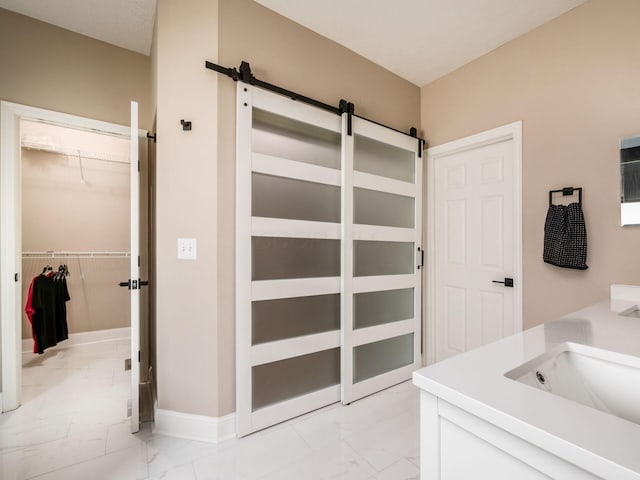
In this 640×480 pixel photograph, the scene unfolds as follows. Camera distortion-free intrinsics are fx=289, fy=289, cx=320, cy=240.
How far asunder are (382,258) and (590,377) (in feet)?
5.71

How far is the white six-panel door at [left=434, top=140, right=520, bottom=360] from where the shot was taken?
94.1 inches

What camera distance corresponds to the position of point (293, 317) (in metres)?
2.07

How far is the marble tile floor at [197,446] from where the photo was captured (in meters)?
1.55

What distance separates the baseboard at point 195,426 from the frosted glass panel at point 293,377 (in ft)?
0.61

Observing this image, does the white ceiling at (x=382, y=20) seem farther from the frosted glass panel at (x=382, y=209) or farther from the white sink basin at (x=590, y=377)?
the white sink basin at (x=590, y=377)

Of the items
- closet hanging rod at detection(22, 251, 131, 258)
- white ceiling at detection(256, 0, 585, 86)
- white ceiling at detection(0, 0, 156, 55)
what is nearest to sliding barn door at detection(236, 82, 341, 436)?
white ceiling at detection(256, 0, 585, 86)

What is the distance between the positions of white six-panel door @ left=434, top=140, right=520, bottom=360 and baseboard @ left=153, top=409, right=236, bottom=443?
2.03 meters

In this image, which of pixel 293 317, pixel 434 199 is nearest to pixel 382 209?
pixel 434 199

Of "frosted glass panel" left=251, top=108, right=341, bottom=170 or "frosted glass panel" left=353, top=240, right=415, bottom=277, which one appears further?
"frosted glass panel" left=353, top=240, right=415, bottom=277

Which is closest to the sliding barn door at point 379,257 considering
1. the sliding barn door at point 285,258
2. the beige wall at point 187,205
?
the sliding barn door at point 285,258

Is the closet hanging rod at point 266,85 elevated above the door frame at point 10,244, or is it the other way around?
the closet hanging rod at point 266,85

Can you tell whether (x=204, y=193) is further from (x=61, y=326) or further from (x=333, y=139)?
(x=61, y=326)

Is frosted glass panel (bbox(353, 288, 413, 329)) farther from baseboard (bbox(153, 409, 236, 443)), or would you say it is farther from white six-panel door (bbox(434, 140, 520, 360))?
baseboard (bbox(153, 409, 236, 443))

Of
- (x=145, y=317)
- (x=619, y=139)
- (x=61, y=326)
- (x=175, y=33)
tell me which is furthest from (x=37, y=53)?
(x=619, y=139)
